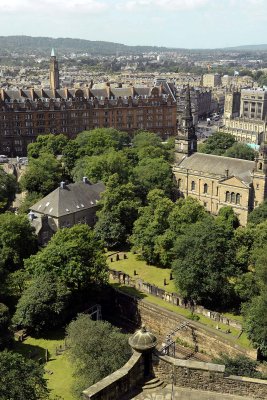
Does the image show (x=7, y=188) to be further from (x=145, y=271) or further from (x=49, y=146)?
(x=145, y=271)

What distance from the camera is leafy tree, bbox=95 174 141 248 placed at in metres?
65.7

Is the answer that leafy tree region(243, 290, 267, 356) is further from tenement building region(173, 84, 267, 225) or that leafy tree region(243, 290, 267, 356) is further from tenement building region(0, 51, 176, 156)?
tenement building region(0, 51, 176, 156)

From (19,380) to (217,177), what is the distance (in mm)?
54753

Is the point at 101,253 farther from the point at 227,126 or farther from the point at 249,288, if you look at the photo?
the point at 227,126

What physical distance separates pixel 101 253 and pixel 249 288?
16.3m

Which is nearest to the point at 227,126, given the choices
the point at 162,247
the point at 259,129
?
the point at 259,129

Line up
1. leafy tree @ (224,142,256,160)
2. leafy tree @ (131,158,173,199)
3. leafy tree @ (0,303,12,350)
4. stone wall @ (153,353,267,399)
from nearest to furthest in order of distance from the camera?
stone wall @ (153,353,267,399)
leafy tree @ (0,303,12,350)
leafy tree @ (131,158,173,199)
leafy tree @ (224,142,256,160)

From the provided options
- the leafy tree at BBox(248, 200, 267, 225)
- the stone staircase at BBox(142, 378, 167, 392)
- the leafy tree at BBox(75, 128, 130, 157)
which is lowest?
the leafy tree at BBox(248, 200, 267, 225)

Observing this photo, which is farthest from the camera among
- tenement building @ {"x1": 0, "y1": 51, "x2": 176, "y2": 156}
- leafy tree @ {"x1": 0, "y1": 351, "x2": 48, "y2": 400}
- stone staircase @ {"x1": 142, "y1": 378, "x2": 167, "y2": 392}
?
tenement building @ {"x1": 0, "y1": 51, "x2": 176, "y2": 156}

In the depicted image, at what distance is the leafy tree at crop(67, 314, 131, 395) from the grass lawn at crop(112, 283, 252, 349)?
12369 mm

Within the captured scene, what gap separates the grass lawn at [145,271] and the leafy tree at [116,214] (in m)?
3.81

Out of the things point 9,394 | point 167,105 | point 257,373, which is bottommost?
point 257,373

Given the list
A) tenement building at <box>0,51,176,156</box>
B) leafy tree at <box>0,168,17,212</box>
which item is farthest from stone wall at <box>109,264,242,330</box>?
tenement building at <box>0,51,176,156</box>

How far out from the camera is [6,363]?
3047 centimetres
